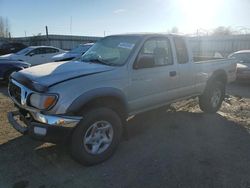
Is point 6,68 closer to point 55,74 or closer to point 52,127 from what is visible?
point 55,74

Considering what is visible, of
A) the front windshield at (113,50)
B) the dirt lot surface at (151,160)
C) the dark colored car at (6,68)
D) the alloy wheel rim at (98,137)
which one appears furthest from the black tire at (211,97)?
the dark colored car at (6,68)

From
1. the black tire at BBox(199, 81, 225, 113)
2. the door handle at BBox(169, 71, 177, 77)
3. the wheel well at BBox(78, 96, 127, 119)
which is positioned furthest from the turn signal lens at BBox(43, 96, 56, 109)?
the black tire at BBox(199, 81, 225, 113)

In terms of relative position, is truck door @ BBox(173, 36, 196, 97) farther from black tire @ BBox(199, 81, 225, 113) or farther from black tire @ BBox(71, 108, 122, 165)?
black tire @ BBox(71, 108, 122, 165)

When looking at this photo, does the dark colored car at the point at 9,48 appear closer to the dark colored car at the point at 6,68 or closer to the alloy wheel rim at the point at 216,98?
the dark colored car at the point at 6,68

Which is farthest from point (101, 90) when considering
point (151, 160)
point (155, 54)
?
point (155, 54)

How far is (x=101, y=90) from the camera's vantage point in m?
3.60

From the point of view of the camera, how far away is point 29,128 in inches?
133

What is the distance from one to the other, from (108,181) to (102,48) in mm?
2490

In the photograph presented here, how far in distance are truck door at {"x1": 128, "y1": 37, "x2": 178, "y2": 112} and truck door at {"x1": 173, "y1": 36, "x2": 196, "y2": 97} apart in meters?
0.21

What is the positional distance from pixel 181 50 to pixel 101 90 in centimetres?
229

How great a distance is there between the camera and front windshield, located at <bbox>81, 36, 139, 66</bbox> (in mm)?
4184

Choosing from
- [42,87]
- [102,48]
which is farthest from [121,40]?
[42,87]

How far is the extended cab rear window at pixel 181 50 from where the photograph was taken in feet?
16.4

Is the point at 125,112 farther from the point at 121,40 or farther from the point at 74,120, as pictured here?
the point at 121,40
